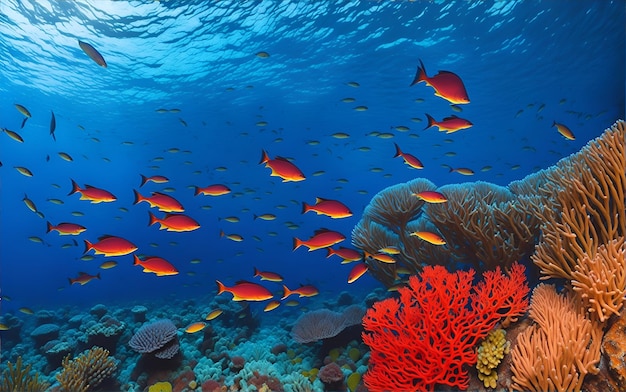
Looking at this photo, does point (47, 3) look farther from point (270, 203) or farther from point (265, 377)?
point (270, 203)

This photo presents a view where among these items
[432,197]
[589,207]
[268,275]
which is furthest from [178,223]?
[589,207]

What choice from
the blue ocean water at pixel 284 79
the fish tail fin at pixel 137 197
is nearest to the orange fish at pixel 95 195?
the fish tail fin at pixel 137 197

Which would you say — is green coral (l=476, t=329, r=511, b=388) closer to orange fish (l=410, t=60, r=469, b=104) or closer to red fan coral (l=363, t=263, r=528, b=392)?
red fan coral (l=363, t=263, r=528, b=392)

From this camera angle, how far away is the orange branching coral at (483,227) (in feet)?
18.2

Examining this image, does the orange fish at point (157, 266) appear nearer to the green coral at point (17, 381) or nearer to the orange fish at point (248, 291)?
the orange fish at point (248, 291)

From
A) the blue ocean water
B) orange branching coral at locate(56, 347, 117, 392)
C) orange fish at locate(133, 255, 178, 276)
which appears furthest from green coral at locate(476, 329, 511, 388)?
the blue ocean water

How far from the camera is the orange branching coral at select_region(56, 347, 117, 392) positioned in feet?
19.4

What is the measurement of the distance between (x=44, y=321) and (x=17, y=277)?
2375 inches

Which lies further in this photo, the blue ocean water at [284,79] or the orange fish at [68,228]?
the blue ocean water at [284,79]

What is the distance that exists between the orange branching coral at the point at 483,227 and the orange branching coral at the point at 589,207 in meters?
1.04

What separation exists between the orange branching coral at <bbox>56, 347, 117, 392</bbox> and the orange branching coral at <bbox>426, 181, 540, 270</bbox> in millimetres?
6945

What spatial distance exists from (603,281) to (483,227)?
7.66 feet

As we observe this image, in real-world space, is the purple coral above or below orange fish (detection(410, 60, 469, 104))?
below

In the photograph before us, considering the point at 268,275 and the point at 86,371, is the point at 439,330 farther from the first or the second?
the point at 86,371
